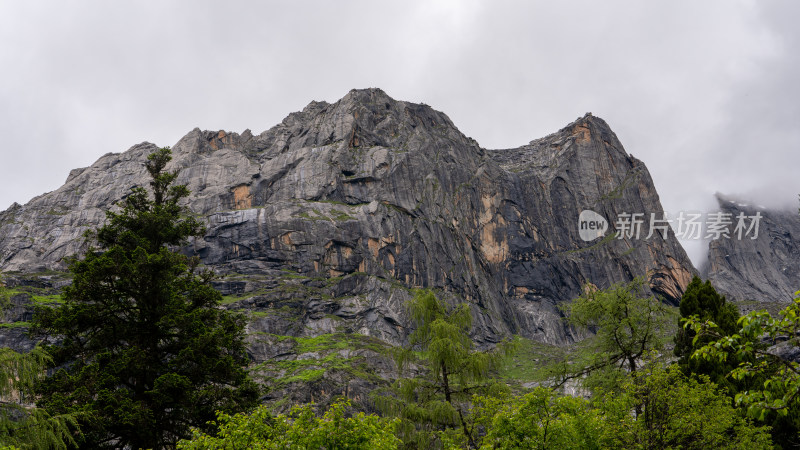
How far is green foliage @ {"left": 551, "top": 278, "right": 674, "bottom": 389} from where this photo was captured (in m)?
26.2

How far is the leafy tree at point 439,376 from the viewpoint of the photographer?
20734 mm

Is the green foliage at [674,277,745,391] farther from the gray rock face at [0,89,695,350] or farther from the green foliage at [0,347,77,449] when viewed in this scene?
the gray rock face at [0,89,695,350]

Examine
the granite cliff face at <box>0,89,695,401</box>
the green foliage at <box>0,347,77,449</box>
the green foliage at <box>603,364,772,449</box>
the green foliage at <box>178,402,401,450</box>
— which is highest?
the granite cliff face at <box>0,89,695,401</box>

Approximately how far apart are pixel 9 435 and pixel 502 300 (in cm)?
16734

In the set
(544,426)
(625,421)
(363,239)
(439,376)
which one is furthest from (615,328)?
(363,239)

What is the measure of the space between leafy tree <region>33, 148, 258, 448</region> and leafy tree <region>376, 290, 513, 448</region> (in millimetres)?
6586

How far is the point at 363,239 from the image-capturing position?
156m

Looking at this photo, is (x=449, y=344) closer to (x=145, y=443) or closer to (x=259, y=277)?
(x=145, y=443)

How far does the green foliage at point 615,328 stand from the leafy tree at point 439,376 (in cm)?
614

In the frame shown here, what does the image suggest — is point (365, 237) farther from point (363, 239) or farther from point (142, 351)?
point (142, 351)

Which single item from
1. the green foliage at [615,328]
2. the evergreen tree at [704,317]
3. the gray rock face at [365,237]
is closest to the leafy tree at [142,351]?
the green foliage at [615,328]

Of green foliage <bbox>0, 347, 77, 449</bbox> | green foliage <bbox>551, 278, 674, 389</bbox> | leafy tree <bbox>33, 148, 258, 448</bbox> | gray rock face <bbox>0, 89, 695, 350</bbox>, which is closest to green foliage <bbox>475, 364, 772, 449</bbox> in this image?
green foliage <bbox>551, 278, 674, 389</bbox>

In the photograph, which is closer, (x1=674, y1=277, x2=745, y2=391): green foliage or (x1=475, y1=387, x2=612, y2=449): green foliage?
(x1=475, y1=387, x2=612, y2=449): green foliage

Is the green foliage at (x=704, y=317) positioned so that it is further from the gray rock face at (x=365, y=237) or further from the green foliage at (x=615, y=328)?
the gray rock face at (x=365, y=237)
